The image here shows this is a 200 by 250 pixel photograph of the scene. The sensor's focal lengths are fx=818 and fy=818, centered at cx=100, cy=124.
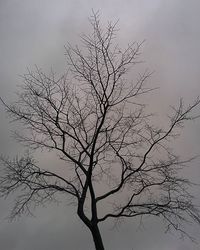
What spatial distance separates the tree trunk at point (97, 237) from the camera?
20597 mm

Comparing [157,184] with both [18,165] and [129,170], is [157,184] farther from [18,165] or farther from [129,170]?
[18,165]

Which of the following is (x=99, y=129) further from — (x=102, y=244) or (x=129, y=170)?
(x=102, y=244)

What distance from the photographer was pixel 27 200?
2144 cm

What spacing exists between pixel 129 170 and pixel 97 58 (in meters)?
3.03

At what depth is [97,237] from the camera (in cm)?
2072

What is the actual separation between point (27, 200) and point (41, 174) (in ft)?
2.64

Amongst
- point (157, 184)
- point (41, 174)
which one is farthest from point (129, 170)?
point (41, 174)

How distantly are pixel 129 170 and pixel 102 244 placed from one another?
2080 mm

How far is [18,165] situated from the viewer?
70.7 feet

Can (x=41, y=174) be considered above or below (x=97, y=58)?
below

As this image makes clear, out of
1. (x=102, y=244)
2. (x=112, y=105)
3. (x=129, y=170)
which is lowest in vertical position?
(x=102, y=244)

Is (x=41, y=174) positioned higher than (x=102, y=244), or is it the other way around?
(x=41, y=174)

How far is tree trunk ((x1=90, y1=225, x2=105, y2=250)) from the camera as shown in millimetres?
20597

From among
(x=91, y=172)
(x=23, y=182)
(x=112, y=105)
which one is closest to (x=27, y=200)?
(x=23, y=182)
